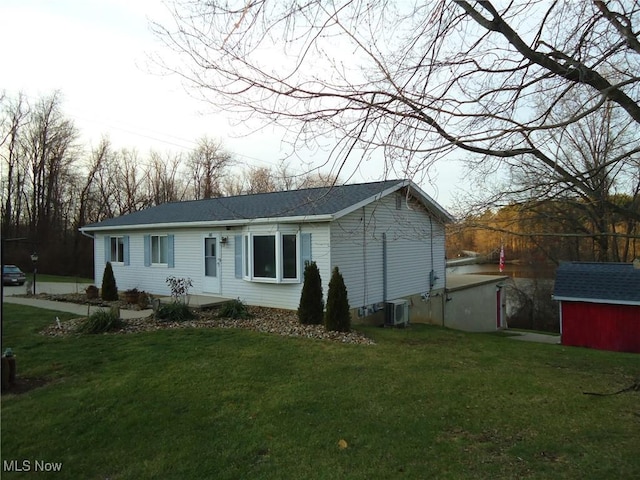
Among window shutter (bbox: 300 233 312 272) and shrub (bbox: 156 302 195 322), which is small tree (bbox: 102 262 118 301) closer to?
shrub (bbox: 156 302 195 322)

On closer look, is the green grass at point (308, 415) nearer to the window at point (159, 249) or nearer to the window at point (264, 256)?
the window at point (264, 256)

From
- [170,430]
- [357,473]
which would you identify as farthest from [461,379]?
[170,430]

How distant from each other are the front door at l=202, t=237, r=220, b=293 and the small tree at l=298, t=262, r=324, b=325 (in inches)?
171

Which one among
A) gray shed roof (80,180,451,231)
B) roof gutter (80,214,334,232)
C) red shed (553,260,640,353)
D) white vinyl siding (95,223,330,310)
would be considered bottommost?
red shed (553,260,640,353)

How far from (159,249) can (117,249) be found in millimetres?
2904

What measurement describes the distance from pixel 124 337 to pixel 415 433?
6458mm

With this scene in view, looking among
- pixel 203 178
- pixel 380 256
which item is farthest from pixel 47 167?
pixel 380 256

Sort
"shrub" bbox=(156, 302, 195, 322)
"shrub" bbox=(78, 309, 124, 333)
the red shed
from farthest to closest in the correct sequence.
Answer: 1. the red shed
2. "shrub" bbox=(156, 302, 195, 322)
3. "shrub" bbox=(78, 309, 124, 333)

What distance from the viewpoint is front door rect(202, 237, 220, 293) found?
13992 millimetres

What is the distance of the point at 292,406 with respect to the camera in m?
5.12

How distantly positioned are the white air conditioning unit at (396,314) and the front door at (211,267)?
5227 mm

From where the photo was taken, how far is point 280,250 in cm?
1188

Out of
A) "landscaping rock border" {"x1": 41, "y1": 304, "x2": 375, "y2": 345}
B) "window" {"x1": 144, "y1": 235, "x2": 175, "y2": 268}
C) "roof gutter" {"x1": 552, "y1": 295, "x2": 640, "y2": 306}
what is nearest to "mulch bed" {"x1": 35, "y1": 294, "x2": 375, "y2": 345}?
"landscaping rock border" {"x1": 41, "y1": 304, "x2": 375, "y2": 345}

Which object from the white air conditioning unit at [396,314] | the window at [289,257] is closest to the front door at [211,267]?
the window at [289,257]
